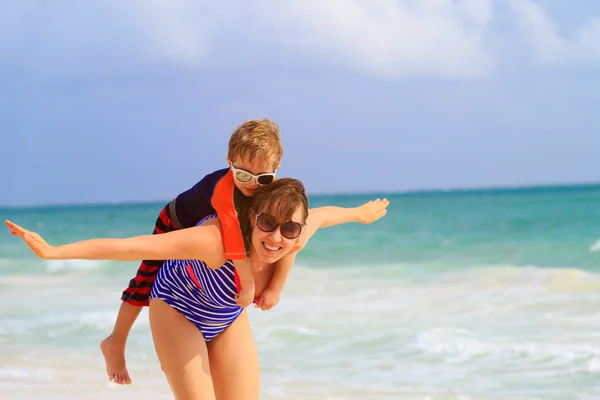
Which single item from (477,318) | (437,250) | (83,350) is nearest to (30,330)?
(83,350)

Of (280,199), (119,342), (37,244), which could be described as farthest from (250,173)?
(119,342)

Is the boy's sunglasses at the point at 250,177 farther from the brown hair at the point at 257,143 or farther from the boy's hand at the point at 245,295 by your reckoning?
the boy's hand at the point at 245,295

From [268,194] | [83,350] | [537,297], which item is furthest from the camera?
[537,297]

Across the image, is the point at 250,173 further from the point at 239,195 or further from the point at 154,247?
the point at 154,247

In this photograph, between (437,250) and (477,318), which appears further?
(437,250)

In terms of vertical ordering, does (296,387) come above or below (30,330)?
above

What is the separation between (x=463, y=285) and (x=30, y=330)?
19.7 ft

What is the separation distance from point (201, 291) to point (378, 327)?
6.22 metres

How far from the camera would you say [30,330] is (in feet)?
31.6

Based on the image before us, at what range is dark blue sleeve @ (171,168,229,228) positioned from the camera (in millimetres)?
3406

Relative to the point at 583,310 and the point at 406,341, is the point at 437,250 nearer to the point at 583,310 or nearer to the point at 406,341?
the point at 583,310

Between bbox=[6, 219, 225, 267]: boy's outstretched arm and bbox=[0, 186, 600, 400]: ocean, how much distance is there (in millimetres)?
3725

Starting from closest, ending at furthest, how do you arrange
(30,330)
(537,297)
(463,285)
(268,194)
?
(268,194) < (30,330) < (537,297) < (463,285)

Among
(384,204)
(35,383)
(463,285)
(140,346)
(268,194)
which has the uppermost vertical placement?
(463,285)
